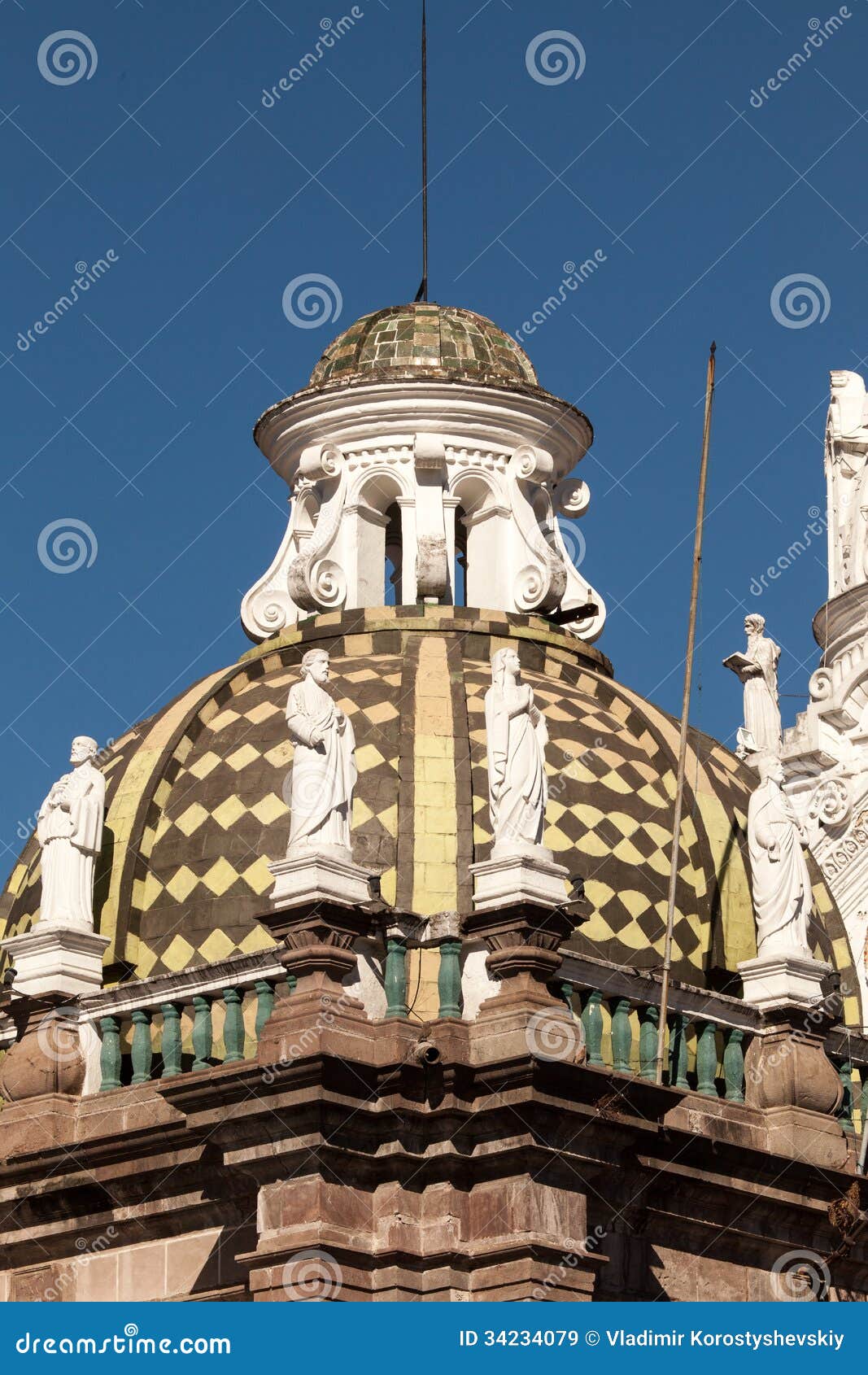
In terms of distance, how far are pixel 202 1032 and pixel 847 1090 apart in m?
6.09

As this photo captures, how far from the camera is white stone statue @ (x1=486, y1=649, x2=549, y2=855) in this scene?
31.2 m

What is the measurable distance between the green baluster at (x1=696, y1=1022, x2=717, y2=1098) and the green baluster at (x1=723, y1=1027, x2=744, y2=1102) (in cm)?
13

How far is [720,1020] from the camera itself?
33.1 m

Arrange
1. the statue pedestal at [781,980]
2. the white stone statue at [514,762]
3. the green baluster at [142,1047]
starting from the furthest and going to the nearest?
the statue pedestal at [781,980] → the green baluster at [142,1047] → the white stone statue at [514,762]

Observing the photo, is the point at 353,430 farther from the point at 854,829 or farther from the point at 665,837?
the point at 854,829

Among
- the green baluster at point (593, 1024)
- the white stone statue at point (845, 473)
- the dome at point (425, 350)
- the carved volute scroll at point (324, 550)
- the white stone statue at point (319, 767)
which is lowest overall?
the green baluster at point (593, 1024)

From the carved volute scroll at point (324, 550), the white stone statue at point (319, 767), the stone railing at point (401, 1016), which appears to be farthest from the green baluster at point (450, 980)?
the carved volute scroll at point (324, 550)

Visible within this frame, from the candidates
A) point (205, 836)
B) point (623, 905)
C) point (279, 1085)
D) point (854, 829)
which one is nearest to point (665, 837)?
point (623, 905)

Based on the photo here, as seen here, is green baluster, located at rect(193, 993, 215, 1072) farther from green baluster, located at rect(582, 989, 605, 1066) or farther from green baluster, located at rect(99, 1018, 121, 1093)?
green baluster, located at rect(582, 989, 605, 1066)

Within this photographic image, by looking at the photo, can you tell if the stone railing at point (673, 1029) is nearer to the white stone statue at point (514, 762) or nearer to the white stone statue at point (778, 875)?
the white stone statue at point (778, 875)

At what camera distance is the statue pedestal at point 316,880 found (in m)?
30.6

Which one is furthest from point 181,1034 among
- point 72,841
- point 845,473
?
point 845,473

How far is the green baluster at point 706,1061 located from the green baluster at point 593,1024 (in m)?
1.31

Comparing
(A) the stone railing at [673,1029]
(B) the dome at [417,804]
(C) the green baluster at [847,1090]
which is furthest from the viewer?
(C) the green baluster at [847,1090]
